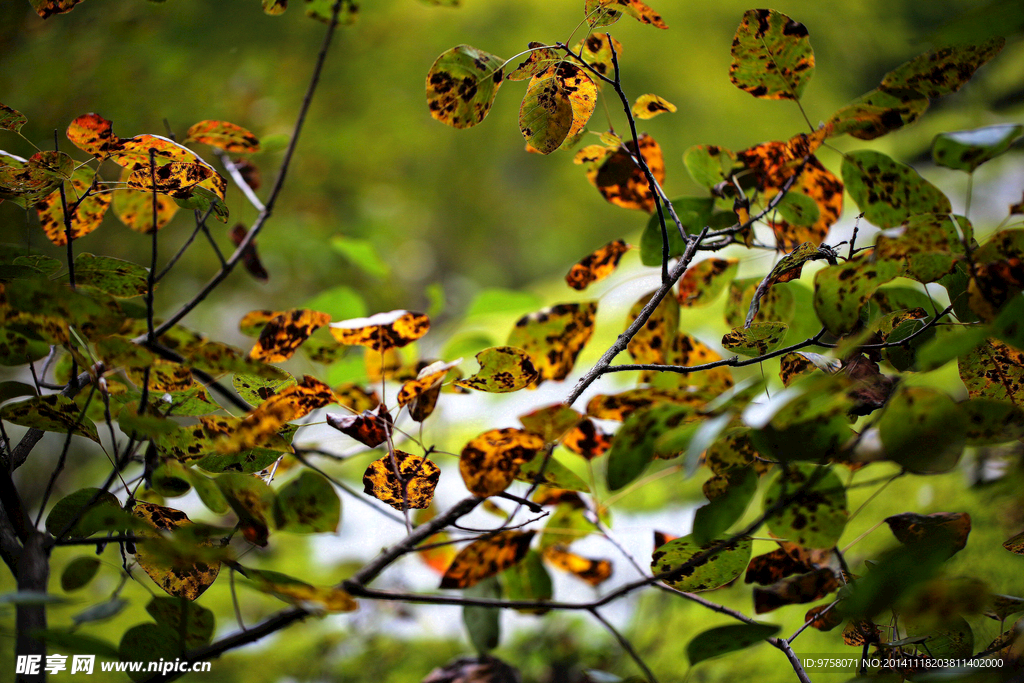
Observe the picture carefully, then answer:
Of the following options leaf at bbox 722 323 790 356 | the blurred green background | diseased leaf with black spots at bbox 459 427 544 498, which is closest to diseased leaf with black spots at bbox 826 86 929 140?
leaf at bbox 722 323 790 356

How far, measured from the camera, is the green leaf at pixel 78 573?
0.24 m

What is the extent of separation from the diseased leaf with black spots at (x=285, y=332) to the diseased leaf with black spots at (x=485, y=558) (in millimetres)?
141

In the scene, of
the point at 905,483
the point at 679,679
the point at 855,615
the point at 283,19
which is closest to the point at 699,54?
the point at 283,19

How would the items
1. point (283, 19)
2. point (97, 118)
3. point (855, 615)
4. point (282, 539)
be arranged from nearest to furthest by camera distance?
point (855, 615) → point (97, 118) → point (282, 539) → point (283, 19)

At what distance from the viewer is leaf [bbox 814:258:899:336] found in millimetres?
220

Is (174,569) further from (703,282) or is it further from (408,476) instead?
(703,282)

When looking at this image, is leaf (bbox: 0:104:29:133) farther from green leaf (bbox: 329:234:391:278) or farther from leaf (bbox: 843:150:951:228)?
leaf (bbox: 843:150:951:228)

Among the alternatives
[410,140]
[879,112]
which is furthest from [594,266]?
[410,140]

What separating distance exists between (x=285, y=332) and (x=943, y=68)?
33 centimetres

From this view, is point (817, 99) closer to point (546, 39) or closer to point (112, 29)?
point (546, 39)

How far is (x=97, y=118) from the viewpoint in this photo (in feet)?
0.87

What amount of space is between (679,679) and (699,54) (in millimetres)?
1253

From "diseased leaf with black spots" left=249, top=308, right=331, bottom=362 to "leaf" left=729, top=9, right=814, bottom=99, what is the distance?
26 centimetres

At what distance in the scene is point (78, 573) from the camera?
0.24m
